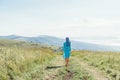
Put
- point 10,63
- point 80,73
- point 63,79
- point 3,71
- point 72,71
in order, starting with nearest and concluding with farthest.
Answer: point 3,71 < point 10,63 < point 63,79 < point 80,73 < point 72,71

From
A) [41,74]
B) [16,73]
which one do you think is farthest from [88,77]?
[16,73]

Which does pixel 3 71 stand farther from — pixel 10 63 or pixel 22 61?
pixel 22 61

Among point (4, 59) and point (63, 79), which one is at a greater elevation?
point (4, 59)

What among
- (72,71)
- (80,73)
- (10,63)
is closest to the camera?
(10,63)

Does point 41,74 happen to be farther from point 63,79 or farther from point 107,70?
point 107,70

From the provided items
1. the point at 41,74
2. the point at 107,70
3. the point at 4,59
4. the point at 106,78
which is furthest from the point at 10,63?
the point at 107,70

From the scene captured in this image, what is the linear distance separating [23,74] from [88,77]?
3519 millimetres

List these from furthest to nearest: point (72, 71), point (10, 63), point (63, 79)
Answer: point (72, 71) → point (63, 79) → point (10, 63)

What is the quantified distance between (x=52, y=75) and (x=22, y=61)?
1.89 meters

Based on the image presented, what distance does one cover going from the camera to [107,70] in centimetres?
1978

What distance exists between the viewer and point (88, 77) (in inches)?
662

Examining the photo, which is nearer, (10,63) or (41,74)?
(10,63)

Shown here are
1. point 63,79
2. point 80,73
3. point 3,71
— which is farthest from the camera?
point 80,73

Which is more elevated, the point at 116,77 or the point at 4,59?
the point at 4,59
